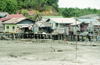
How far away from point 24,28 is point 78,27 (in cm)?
880

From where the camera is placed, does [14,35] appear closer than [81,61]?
No

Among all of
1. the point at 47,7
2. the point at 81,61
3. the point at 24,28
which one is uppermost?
the point at 47,7

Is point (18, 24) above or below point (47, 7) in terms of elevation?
below

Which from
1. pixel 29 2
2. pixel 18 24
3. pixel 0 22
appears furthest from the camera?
pixel 29 2

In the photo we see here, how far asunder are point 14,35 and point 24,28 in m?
2.85

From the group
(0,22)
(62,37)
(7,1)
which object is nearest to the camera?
(62,37)

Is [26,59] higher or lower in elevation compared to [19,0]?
lower

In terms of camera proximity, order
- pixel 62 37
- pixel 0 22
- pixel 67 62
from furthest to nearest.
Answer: pixel 0 22 → pixel 62 37 → pixel 67 62

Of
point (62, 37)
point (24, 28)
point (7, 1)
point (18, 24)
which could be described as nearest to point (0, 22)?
point (18, 24)

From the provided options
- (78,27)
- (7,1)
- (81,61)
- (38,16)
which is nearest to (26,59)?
(81,61)

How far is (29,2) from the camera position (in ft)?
229

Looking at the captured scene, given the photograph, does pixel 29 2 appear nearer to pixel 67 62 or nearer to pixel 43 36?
pixel 43 36

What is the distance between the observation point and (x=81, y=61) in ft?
49.0

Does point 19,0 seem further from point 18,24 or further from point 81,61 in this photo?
point 81,61
